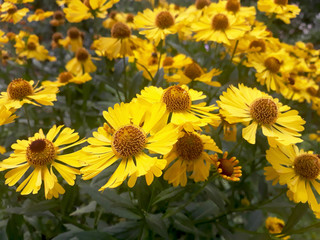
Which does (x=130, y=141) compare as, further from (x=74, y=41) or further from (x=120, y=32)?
(x=74, y=41)

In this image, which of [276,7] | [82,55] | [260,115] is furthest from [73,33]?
[260,115]

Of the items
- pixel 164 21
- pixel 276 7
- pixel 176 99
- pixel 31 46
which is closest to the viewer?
pixel 176 99

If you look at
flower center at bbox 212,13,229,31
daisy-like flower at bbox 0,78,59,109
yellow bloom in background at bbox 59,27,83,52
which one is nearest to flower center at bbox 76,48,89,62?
yellow bloom in background at bbox 59,27,83,52

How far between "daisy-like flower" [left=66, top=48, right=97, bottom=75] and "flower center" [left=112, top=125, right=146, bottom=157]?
45.0 inches

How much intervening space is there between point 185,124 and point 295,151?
484 mm

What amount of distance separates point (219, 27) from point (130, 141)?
849 mm

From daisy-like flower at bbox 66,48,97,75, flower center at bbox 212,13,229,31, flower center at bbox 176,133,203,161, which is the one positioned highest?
flower center at bbox 212,13,229,31

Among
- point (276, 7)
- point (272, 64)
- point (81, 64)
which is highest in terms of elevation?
point (276, 7)

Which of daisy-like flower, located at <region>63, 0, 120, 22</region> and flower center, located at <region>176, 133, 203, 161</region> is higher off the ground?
daisy-like flower, located at <region>63, 0, 120, 22</region>

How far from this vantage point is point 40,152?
0.83 meters

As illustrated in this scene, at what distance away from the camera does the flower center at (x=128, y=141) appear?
2.40ft

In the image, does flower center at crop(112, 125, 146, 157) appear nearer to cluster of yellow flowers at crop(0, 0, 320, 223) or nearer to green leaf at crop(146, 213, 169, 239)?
cluster of yellow flowers at crop(0, 0, 320, 223)

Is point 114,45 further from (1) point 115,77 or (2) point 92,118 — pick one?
(2) point 92,118

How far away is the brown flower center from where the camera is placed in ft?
4.59
